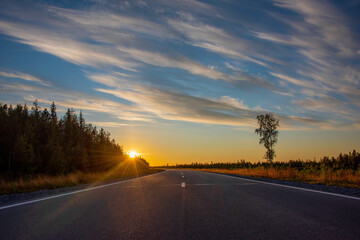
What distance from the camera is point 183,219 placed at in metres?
4.96

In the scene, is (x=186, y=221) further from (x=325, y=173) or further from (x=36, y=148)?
(x=36, y=148)

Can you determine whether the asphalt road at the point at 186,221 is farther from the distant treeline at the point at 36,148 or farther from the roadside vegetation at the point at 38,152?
the distant treeline at the point at 36,148

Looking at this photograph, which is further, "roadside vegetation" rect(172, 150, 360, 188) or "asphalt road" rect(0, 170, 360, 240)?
"roadside vegetation" rect(172, 150, 360, 188)

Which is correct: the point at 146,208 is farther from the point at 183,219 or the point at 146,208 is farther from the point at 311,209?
the point at 311,209

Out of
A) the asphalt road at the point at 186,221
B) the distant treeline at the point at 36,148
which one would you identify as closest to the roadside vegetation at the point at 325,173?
the asphalt road at the point at 186,221

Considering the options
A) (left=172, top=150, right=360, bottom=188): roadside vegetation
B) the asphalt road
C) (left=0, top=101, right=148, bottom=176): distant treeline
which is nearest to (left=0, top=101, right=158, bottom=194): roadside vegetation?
(left=0, top=101, right=148, bottom=176): distant treeline

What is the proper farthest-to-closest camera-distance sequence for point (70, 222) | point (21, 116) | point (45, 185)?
point (21, 116), point (45, 185), point (70, 222)

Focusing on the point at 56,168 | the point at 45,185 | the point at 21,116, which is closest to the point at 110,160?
the point at 21,116

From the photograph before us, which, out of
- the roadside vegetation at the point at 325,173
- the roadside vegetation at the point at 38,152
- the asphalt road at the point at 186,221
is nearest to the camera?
the asphalt road at the point at 186,221

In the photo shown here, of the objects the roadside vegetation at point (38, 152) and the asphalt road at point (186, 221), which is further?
the roadside vegetation at point (38, 152)

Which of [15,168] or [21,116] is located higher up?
[21,116]

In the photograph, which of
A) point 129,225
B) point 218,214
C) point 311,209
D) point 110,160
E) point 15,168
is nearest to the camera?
point 129,225

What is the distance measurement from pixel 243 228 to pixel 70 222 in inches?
119

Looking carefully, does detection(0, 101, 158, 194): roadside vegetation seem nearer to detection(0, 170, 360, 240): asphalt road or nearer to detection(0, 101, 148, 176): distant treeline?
detection(0, 101, 148, 176): distant treeline
